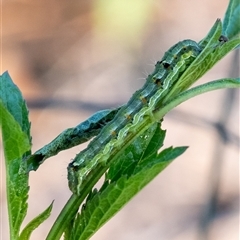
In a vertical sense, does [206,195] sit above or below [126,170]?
above

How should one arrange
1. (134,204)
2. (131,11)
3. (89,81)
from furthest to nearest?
(131,11), (89,81), (134,204)

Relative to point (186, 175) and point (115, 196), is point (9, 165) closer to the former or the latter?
point (115, 196)

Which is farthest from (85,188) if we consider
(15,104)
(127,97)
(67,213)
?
(127,97)

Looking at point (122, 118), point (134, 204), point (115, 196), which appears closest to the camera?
point (115, 196)

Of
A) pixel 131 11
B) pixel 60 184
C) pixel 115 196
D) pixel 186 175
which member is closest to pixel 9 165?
pixel 115 196

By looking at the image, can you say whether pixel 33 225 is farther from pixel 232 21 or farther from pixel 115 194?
pixel 232 21

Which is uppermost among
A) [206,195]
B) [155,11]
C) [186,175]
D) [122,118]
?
[155,11]

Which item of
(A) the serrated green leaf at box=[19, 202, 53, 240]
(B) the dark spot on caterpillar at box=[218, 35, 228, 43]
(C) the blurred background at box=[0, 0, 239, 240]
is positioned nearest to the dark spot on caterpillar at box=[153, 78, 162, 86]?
(B) the dark spot on caterpillar at box=[218, 35, 228, 43]
